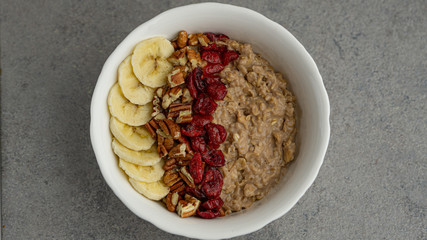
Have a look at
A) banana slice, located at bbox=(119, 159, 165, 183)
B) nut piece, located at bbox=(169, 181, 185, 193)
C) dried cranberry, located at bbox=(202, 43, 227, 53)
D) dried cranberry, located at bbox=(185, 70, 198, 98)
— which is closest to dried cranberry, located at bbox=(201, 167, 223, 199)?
nut piece, located at bbox=(169, 181, 185, 193)

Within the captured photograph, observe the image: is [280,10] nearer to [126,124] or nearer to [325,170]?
[325,170]

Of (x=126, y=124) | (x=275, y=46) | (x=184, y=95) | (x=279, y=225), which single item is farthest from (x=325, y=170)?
(x=126, y=124)

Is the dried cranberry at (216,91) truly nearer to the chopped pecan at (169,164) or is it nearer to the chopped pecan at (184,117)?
the chopped pecan at (184,117)

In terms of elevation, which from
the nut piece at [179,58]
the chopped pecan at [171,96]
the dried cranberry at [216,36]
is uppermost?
the dried cranberry at [216,36]

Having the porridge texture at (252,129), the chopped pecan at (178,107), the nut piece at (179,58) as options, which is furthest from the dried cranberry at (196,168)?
the nut piece at (179,58)

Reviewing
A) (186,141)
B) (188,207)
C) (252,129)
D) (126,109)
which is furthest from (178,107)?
(188,207)

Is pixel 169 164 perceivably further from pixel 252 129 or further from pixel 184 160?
pixel 252 129

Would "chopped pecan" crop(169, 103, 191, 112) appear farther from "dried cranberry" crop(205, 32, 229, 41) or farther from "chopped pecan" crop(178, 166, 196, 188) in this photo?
"dried cranberry" crop(205, 32, 229, 41)
